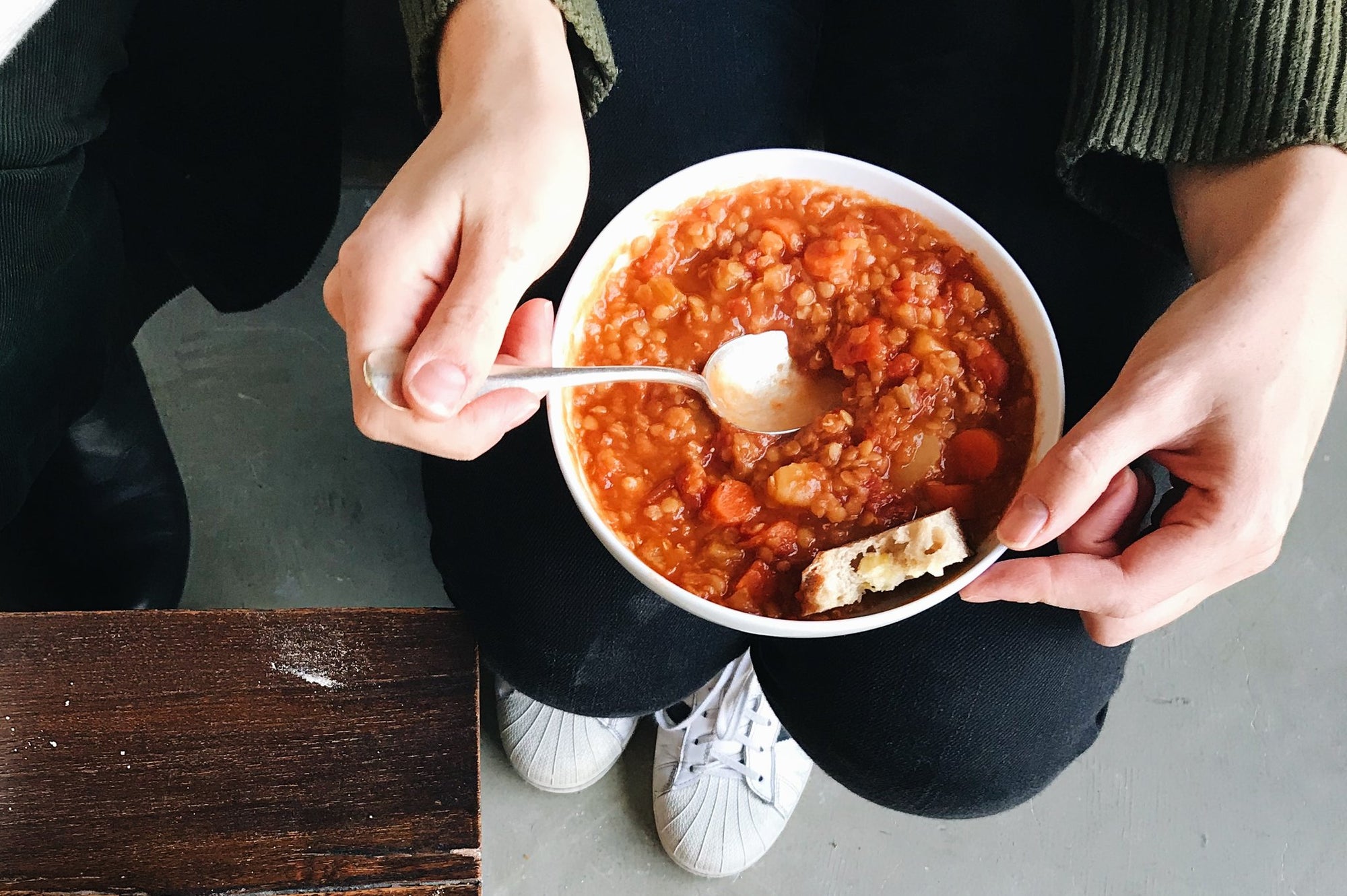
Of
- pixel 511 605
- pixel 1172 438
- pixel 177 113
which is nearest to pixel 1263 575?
pixel 1172 438

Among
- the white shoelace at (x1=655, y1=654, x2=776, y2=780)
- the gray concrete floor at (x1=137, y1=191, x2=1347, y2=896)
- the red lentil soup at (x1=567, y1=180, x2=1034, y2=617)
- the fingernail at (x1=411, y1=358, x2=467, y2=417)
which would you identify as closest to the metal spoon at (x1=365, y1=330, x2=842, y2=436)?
the red lentil soup at (x1=567, y1=180, x2=1034, y2=617)

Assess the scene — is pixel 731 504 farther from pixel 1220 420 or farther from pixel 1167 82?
pixel 1167 82

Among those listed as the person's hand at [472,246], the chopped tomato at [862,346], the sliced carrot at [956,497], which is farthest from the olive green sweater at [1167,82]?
the sliced carrot at [956,497]

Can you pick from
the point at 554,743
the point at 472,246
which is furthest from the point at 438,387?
the point at 554,743

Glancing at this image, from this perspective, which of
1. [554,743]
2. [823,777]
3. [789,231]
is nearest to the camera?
[789,231]

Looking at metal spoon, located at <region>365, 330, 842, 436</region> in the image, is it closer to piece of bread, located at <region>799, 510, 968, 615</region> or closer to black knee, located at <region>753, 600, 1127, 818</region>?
piece of bread, located at <region>799, 510, 968, 615</region>

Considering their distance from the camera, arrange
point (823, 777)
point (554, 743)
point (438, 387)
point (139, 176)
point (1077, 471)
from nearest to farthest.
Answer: point (438, 387)
point (1077, 471)
point (139, 176)
point (554, 743)
point (823, 777)

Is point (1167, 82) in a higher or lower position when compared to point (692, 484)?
higher
